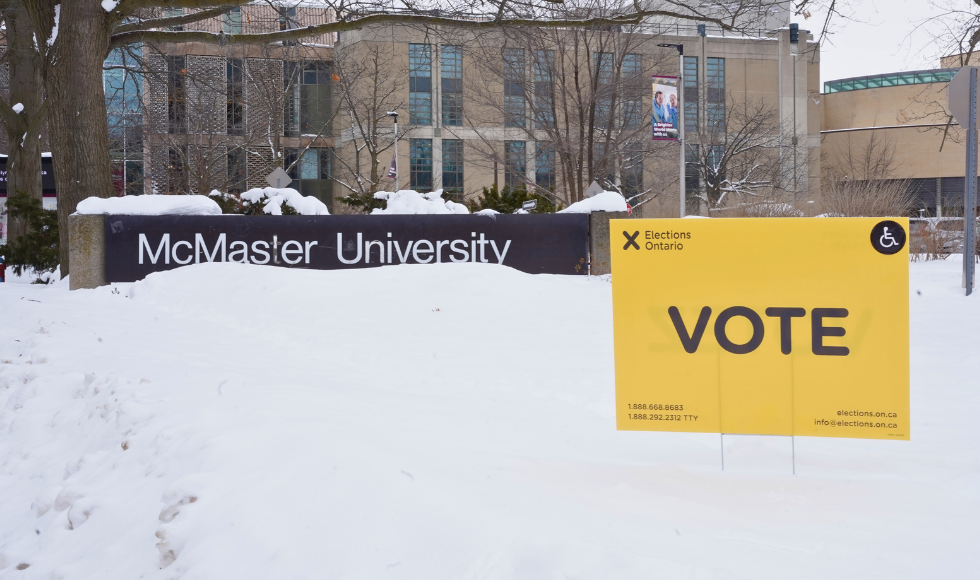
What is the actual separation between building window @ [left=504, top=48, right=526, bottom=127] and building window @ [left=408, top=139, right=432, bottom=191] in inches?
733

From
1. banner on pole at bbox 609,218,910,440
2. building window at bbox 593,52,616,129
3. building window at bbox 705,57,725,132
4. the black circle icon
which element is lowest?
banner on pole at bbox 609,218,910,440

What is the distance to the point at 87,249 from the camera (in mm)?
13086

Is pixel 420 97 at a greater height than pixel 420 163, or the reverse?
pixel 420 97

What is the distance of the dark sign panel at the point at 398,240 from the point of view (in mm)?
13594

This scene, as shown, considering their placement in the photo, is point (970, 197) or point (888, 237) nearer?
point (888, 237)

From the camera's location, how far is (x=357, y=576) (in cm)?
289

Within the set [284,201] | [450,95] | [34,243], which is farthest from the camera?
[450,95]

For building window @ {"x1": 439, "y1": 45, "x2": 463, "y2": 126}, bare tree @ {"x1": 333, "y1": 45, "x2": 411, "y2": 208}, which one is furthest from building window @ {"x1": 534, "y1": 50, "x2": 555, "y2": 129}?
building window @ {"x1": 439, "y1": 45, "x2": 463, "y2": 126}

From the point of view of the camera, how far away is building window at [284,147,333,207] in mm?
57781

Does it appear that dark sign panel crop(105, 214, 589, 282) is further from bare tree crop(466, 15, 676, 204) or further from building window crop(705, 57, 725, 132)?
building window crop(705, 57, 725, 132)

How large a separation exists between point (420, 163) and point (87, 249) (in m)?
41.8

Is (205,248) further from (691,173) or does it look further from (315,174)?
(315,174)

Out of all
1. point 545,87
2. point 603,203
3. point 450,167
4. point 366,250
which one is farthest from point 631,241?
point 450,167

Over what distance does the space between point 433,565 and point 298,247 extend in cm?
1139
